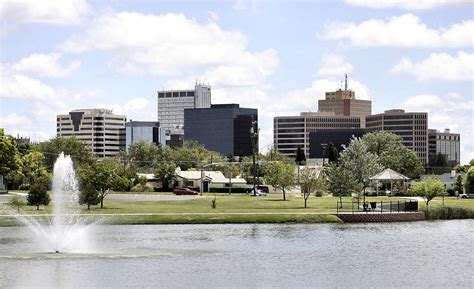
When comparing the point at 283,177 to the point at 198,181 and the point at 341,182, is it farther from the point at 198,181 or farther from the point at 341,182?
the point at 198,181

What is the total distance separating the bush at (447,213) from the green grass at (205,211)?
3.72 meters

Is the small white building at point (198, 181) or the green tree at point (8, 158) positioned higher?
the green tree at point (8, 158)

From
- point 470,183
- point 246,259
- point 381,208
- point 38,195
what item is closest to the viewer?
point 246,259

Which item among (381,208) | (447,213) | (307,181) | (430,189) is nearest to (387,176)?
(307,181)

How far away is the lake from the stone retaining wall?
9830 mm

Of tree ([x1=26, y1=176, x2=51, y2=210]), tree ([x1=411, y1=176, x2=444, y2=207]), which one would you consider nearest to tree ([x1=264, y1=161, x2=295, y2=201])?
tree ([x1=411, y1=176, x2=444, y2=207])

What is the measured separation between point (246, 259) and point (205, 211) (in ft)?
141

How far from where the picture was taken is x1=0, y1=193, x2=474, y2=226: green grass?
96625mm

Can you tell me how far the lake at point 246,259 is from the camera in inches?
2034

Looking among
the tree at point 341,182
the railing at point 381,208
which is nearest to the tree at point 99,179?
the railing at point 381,208

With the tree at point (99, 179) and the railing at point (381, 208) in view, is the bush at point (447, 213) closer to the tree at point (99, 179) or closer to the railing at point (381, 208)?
the railing at point (381, 208)

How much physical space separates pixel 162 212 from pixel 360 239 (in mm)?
30255

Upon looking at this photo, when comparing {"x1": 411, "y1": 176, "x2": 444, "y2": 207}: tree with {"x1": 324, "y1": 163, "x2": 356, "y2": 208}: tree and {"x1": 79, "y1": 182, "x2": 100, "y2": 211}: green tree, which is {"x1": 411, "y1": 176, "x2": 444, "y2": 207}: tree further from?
{"x1": 79, "y1": 182, "x2": 100, "y2": 211}: green tree

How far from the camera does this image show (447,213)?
4336 inches
